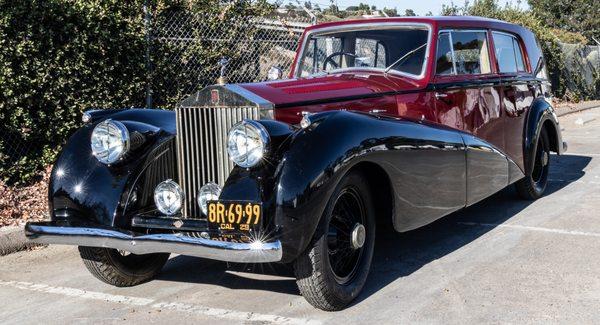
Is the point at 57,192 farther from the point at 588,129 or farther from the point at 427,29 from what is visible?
the point at 588,129

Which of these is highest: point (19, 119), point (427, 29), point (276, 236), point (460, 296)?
point (427, 29)

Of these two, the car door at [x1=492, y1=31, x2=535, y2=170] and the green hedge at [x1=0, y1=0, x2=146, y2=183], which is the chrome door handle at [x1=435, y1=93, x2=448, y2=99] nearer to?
the car door at [x1=492, y1=31, x2=535, y2=170]

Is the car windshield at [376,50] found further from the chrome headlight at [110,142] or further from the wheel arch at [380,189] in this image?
the chrome headlight at [110,142]

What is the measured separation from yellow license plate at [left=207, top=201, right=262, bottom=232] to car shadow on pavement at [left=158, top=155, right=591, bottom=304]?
907 mm

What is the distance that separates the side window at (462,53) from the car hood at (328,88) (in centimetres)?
48

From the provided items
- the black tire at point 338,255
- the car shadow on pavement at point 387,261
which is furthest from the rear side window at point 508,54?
the black tire at point 338,255

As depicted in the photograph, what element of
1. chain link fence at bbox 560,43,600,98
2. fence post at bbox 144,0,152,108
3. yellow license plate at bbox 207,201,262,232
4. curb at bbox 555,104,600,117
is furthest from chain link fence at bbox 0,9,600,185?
chain link fence at bbox 560,43,600,98

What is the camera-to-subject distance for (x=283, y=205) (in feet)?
11.5

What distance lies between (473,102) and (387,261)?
1766 mm

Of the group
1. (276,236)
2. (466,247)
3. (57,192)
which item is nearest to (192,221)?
(276,236)

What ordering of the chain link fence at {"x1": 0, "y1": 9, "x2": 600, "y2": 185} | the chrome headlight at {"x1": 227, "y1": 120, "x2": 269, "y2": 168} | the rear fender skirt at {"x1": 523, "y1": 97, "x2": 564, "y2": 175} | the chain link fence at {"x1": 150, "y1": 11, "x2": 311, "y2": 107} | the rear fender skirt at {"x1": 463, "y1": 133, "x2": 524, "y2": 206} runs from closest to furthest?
the chrome headlight at {"x1": 227, "y1": 120, "x2": 269, "y2": 168}, the rear fender skirt at {"x1": 463, "y1": 133, "x2": 524, "y2": 206}, the rear fender skirt at {"x1": 523, "y1": 97, "x2": 564, "y2": 175}, the chain link fence at {"x1": 0, "y1": 9, "x2": 600, "y2": 185}, the chain link fence at {"x1": 150, "y1": 11, "x2": 311, "y2": 107}

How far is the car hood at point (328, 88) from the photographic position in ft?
14.3

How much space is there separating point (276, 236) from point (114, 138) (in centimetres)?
148

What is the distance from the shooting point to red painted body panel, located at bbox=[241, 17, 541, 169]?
4520 millimetres
